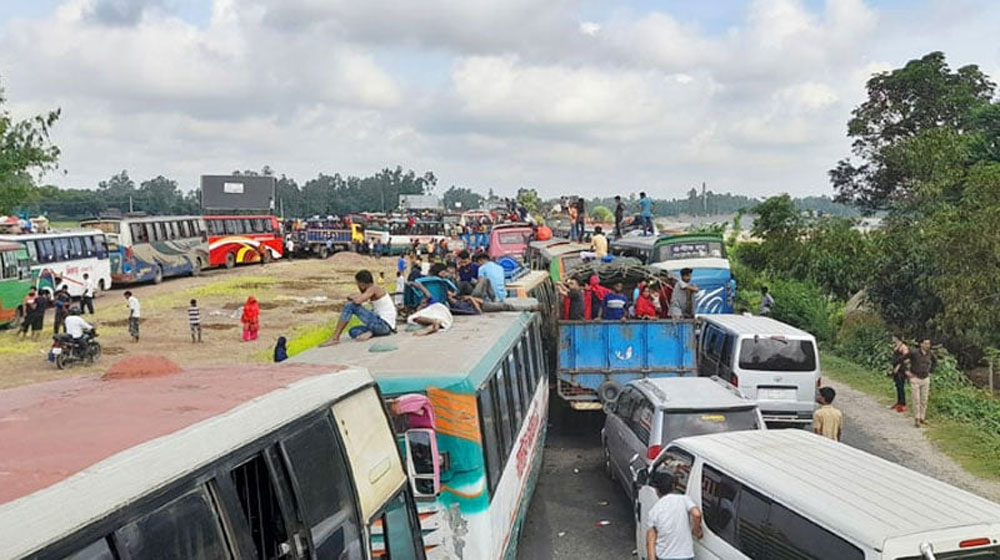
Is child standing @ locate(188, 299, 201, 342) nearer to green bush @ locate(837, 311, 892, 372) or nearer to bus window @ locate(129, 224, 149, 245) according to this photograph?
bus window @ locate(129, 224, 149, 245)

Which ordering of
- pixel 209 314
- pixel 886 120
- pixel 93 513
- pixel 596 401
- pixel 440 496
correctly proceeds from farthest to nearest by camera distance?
1. pixel 886 120
2. pixel 209 314
3. pixel 596 401
4. pixel 440 496
5. pixel 93 513

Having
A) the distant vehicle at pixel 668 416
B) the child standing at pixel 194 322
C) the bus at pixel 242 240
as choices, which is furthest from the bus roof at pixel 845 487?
the bus at pixel 242 240

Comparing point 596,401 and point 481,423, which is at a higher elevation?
point 481,423

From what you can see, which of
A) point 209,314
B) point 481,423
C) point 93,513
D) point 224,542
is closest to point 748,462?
point 481,423

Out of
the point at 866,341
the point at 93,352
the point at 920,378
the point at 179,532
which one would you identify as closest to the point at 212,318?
the point at 93,352

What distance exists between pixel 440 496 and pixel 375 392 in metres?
1.61

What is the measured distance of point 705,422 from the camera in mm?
9453

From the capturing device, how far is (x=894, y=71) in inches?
1789

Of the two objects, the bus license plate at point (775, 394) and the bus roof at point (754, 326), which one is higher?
the bus roof at point (754, 326)

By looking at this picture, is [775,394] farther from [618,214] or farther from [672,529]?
[618,214]

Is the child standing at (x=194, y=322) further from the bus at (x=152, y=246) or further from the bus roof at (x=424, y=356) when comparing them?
the bus roof at (x=424, y=356)

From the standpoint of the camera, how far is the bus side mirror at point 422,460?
524cm

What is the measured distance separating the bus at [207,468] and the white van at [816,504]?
2.62m

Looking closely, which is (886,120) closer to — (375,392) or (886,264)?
(886,264)
